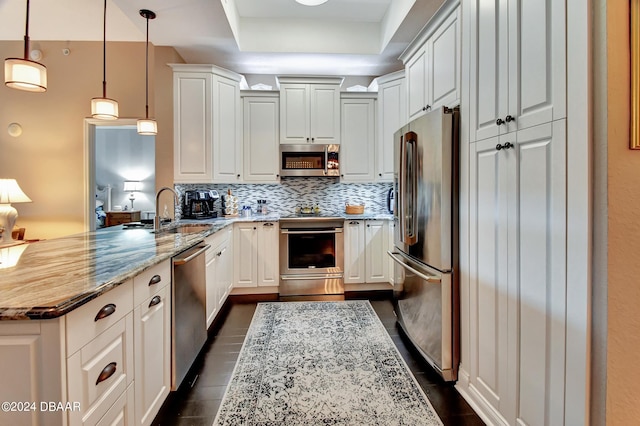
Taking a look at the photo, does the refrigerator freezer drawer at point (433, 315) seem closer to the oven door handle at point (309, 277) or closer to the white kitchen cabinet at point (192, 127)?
the oven door handle at point (309, 277)

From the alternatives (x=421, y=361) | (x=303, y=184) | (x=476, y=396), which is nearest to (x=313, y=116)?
(x=303, y=184)

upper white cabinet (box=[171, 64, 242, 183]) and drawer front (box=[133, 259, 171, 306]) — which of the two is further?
upper white cabinet (box=[171, 64, 242, 183])

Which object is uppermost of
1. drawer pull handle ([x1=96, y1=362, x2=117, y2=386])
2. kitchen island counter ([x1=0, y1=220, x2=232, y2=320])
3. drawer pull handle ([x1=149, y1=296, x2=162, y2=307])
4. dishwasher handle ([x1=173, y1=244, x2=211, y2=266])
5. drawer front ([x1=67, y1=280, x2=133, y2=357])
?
kitchen island counter ([x1=0, y1=220, x2=232, y2=320])

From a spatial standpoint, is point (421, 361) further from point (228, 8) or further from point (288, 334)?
point (228, 8)

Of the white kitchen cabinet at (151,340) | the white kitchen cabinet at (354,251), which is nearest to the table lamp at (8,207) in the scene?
the white kitchen cabinet at (151,340)

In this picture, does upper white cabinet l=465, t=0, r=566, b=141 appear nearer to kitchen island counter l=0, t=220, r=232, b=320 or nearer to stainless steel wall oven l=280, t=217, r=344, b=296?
kitchen island counter l=0, t=220, r=232, b=320

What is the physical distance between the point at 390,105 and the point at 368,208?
4.71 feet

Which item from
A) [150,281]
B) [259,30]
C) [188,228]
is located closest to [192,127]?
[188,228]

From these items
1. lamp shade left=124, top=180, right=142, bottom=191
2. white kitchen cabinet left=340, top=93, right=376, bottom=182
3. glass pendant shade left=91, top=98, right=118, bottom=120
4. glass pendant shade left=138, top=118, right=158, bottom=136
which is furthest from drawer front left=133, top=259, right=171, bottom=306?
lamp shade left=124, top=180, right=142, bottom=191

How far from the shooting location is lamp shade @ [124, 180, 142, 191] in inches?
301

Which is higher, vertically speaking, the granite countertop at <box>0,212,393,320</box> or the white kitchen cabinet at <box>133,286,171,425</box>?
the granite countertop at <box>0,212,393,320</box>

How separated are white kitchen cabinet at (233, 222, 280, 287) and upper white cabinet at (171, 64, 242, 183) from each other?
738 mm

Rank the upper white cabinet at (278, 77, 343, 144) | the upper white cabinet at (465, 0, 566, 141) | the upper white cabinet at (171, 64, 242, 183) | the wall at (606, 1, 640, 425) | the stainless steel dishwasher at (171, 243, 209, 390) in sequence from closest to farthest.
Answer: the wall at (606, 1, 640, 425), the upper white cabinet at (465, 0, 566, 141), the stainless steel dishwasher at (171, 243, 209, 390), the upper white cabinet at (171, 64, 242, 183), the upper white cabinet at (278, 77, 343, 144)

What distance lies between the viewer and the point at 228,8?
297cm
